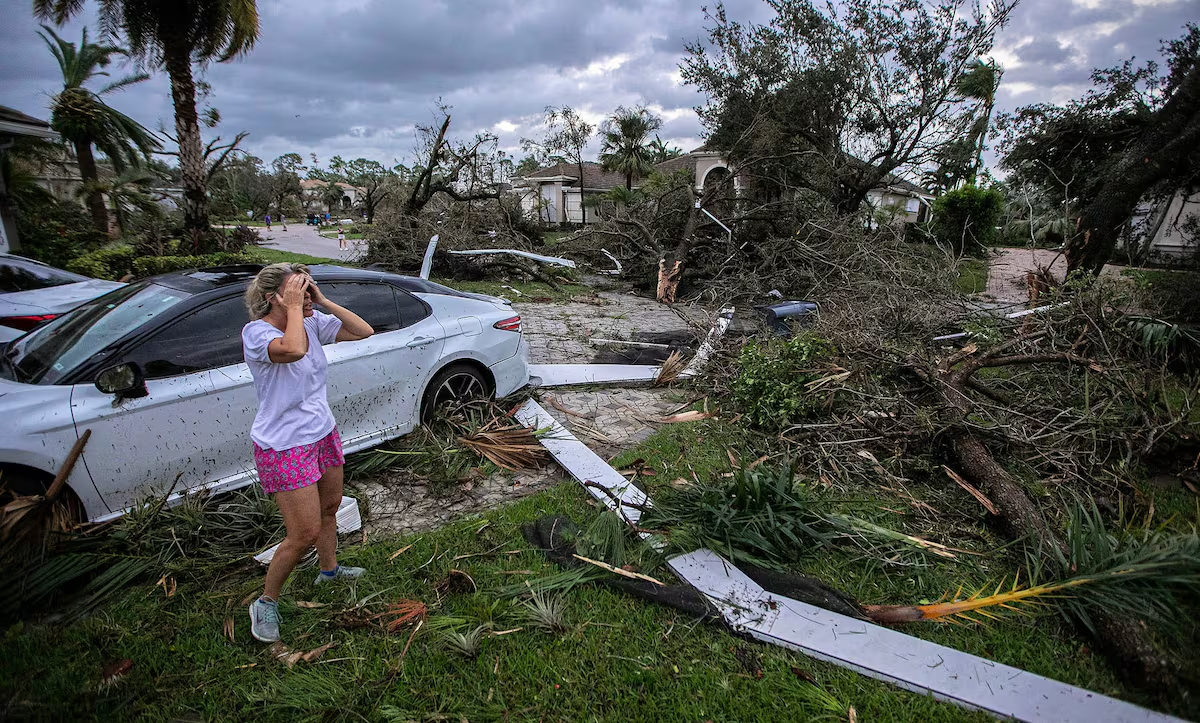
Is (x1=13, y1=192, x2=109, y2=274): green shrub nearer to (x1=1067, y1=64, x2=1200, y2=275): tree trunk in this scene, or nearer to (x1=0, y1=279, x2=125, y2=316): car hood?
(x1=0, y1=279, x2=125, y2=316): car hood

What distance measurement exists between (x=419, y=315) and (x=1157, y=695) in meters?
4.91

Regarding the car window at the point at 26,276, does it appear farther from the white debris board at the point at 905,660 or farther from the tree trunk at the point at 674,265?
the tree trunk at the point at 674,265

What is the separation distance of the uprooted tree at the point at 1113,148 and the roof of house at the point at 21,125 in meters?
19.6

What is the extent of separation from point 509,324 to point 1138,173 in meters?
11.2

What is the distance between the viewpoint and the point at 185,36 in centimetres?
1158

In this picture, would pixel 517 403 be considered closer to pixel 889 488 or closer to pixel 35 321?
pixel 889 488

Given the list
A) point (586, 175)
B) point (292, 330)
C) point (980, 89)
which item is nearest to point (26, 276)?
point (292, 330)

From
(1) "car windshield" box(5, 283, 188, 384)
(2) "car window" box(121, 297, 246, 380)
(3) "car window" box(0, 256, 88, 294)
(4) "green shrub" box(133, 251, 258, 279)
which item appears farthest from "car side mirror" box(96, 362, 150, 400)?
(4) "green shrub" box(133, 251, 258, 279)

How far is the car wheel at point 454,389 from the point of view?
472 cm

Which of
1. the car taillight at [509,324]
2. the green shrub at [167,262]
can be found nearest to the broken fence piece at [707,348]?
the car taillight at [509,324]

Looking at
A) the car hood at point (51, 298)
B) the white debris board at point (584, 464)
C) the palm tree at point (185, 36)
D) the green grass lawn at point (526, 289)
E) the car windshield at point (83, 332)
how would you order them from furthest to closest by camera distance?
the green grass lawn at point (526, 289) → the palm tree at point (185, 36) → the car hood at point (51, 298) → the white debris board at point (584, 464) → the car windshield at point (83, 332)

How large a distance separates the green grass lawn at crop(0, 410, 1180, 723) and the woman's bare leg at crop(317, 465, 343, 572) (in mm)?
184

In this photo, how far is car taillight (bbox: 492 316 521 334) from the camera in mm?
5198

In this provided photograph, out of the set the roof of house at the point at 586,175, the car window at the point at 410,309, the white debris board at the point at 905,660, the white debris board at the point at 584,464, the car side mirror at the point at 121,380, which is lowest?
the white debris board at the point at 905,660
